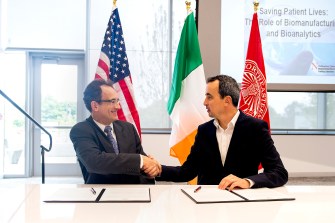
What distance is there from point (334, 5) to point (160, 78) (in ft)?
7.13

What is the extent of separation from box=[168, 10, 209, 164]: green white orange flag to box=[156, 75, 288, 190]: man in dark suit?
1.01m

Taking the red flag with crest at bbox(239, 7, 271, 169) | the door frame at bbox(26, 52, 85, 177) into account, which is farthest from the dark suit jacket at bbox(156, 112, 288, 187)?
the door frame at bbox(26, 52, 85, 177)

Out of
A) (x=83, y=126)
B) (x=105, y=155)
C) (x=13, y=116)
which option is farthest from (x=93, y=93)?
(x=13, y=116)

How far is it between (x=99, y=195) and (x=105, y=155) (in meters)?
0.42

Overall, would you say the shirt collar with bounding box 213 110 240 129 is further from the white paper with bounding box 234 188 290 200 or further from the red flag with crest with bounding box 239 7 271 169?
the red flag with crest with bounding box 239 7 271 169

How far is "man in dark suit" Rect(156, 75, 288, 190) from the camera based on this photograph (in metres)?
2.09

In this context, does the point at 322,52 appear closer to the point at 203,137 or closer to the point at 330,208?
the point at 203,137

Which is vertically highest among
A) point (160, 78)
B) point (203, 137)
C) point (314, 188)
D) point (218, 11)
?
point (218, 11)

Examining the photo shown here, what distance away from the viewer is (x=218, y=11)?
3920 millimetres

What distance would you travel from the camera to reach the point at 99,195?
4.81 feet

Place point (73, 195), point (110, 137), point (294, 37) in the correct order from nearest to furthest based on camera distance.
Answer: point (73, 195) < point (110, 137) < point (294, 37)

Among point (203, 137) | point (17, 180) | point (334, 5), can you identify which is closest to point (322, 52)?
point (334, 5)

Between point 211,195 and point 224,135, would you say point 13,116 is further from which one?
point 211,195

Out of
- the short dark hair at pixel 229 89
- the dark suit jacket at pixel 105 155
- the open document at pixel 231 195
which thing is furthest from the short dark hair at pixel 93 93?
the open document at pixel 231 195
